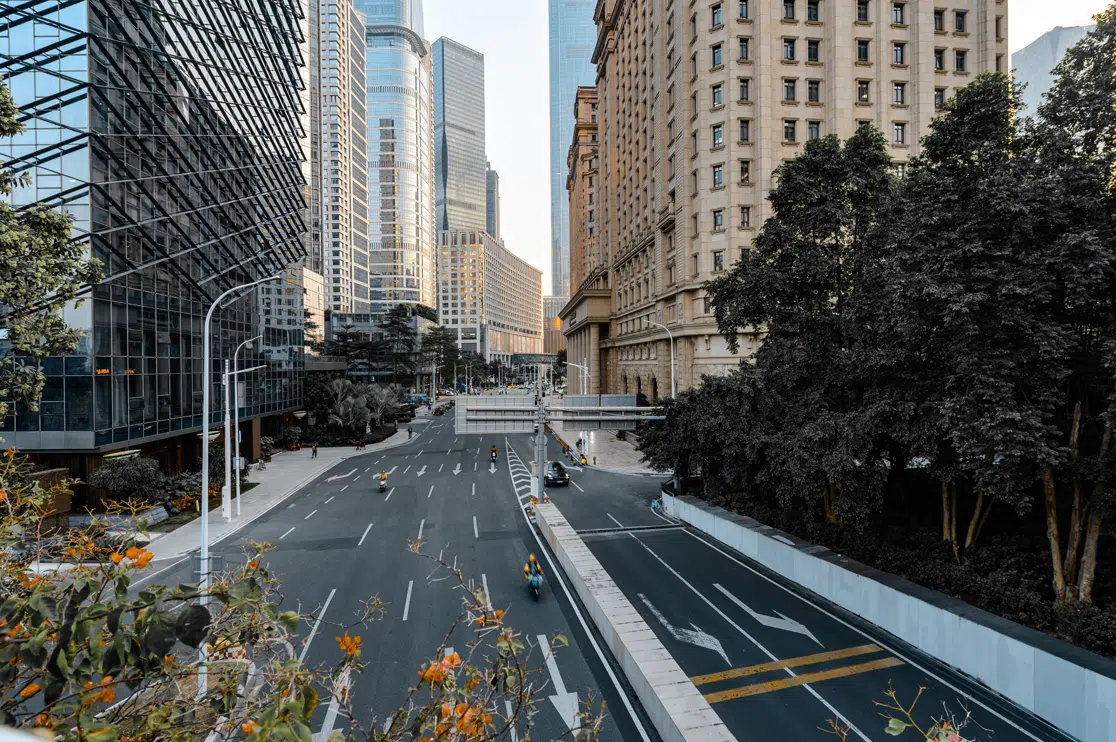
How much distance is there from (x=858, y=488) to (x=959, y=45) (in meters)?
42.7

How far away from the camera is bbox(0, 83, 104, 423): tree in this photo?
9539 millimetres

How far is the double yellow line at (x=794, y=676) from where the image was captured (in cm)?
1227

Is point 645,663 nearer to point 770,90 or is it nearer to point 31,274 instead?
point 31,274

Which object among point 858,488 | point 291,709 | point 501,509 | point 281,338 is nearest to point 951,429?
point 858,488

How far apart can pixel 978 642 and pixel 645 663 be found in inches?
297

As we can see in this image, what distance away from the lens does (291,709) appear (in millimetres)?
2529

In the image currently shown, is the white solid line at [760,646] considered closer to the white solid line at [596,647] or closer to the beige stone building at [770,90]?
the white solid line at [596,647]

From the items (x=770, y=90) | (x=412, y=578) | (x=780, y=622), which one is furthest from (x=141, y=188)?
(x=770, y=90)

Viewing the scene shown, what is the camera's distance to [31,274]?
9977mm

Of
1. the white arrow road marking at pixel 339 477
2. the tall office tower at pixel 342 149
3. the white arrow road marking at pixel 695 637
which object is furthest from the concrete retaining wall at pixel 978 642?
the tall office tower at pixel 342 149

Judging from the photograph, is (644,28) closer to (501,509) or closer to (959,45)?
(959,45)

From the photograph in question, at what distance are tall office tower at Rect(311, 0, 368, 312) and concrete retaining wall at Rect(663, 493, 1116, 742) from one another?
12221cm

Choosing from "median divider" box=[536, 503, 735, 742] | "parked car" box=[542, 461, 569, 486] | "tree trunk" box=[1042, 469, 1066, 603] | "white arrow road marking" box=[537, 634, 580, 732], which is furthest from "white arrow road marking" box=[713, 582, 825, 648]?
"parked car" box=[542, 461, 569, 486]

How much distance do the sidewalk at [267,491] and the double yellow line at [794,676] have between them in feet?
69.1
